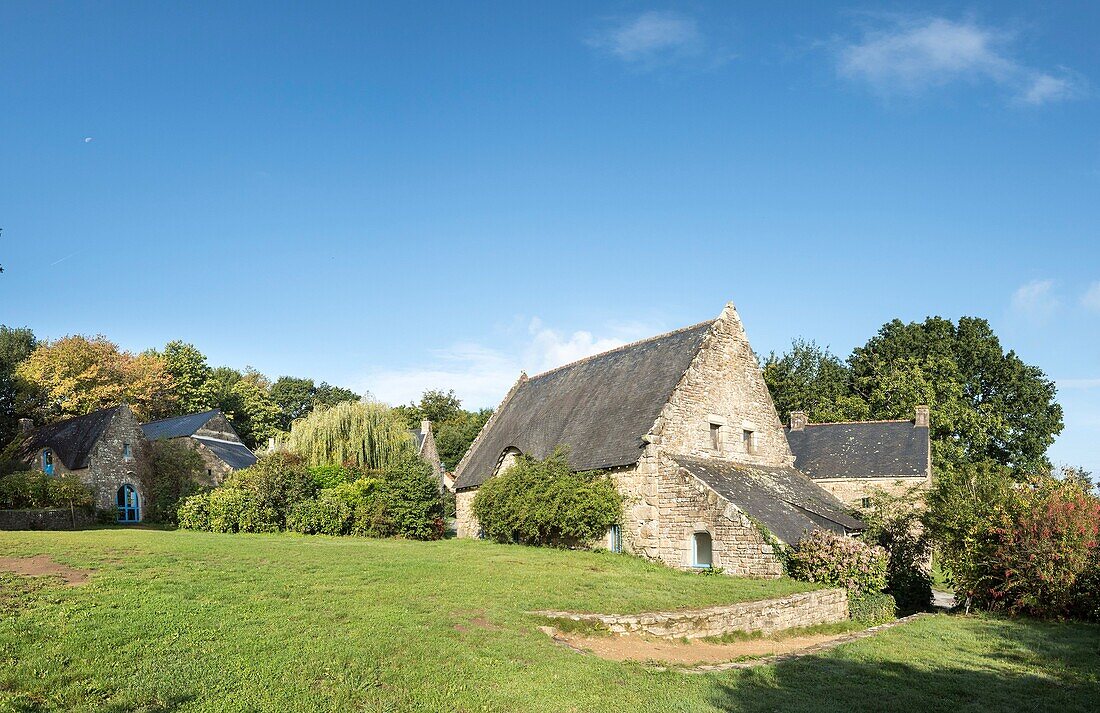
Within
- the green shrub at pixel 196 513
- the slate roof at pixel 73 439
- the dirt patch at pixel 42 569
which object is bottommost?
the green shrub at pixel 196 513

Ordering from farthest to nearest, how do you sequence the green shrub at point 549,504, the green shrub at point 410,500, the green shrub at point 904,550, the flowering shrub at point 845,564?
the green shrub at point 410,500 < the green shrub at point 549,504 < the green shrub at point 904,550 < the flowering shrub at point 845,564

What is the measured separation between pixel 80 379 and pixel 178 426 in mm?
11013

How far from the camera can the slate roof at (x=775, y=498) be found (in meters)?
19.7

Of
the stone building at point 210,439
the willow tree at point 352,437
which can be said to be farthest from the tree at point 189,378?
the willow tree at point 352,437

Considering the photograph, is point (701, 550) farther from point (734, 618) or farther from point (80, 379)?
point (80, 379)

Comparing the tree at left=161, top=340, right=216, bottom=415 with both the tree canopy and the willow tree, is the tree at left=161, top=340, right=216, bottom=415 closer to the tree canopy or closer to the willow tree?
the willow tree

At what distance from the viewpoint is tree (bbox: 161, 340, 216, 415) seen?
174 ft

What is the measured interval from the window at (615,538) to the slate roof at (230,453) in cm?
1979

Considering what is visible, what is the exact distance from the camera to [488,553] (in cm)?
2103

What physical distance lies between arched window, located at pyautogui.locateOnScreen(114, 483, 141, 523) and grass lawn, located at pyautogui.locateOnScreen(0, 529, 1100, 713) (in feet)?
63.9

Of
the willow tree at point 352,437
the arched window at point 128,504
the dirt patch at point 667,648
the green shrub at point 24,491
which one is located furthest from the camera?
the willow tree at point 352,437

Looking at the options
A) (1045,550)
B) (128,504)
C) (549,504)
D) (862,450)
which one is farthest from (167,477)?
(862,450)

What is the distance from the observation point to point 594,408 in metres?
27.2

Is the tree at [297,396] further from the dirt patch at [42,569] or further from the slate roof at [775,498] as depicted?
the dirt patch at [42,569]
